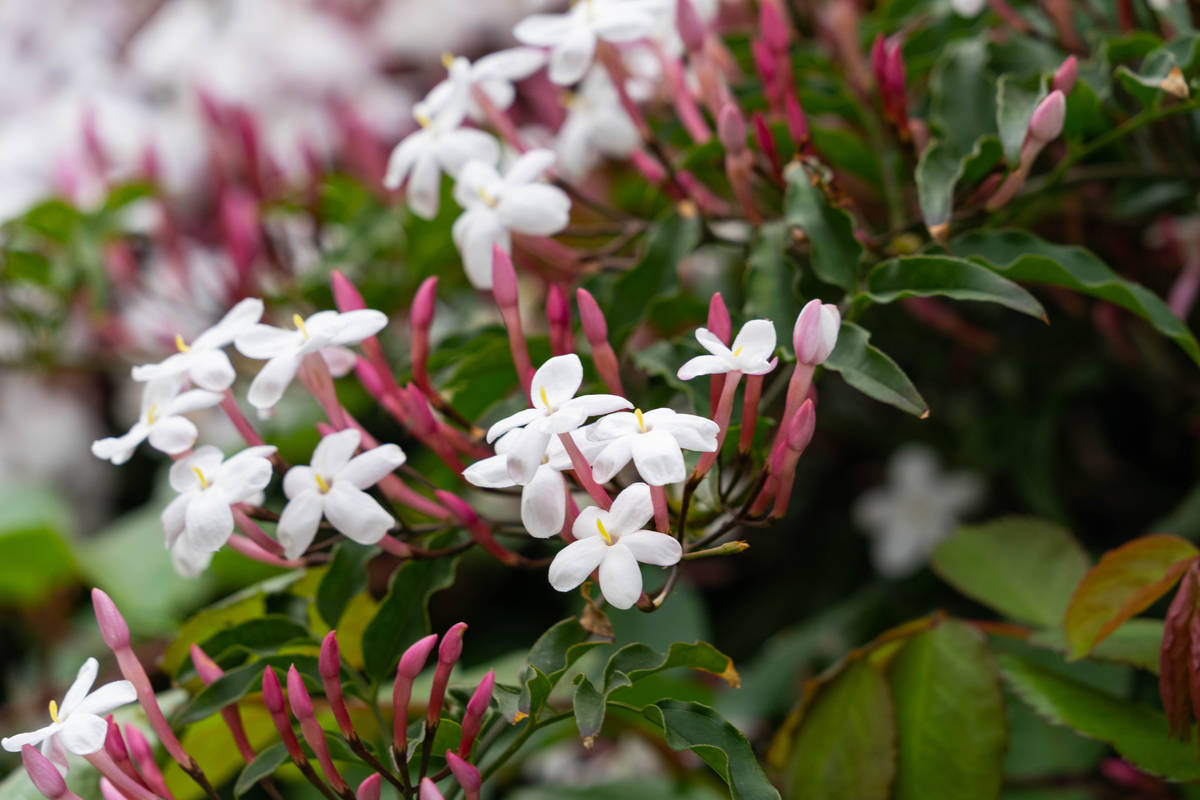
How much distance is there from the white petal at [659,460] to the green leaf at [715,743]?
0.30 feet

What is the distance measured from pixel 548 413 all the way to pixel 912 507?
611mm

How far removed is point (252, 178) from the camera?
0.84 m

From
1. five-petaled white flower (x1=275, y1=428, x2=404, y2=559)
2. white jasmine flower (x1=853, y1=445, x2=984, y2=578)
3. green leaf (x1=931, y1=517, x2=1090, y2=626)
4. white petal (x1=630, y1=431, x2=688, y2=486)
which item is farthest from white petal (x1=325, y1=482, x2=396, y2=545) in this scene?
white jasmine flower (x1=853, y1=445, x2=984, y2=578)

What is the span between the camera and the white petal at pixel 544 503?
0.31 m

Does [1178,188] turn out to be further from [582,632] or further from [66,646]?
[66,646]

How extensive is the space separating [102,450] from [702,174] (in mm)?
350

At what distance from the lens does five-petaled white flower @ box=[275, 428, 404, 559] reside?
339 mm

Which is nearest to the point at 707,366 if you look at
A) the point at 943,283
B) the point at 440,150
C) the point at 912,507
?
the point at 943,283

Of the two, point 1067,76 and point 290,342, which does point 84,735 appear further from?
point 1067,76

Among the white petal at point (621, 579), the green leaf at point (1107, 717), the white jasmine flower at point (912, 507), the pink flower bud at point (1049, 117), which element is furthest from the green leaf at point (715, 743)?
the white jasmine flower at point (912, 507)

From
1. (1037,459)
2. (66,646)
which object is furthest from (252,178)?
(1037,459)

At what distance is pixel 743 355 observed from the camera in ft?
1.05

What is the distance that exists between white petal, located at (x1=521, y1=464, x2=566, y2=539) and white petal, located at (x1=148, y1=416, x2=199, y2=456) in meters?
0.15

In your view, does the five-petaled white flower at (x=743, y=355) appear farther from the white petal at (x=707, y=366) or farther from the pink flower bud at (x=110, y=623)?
the pink flower bud at (x=110, y=623)
